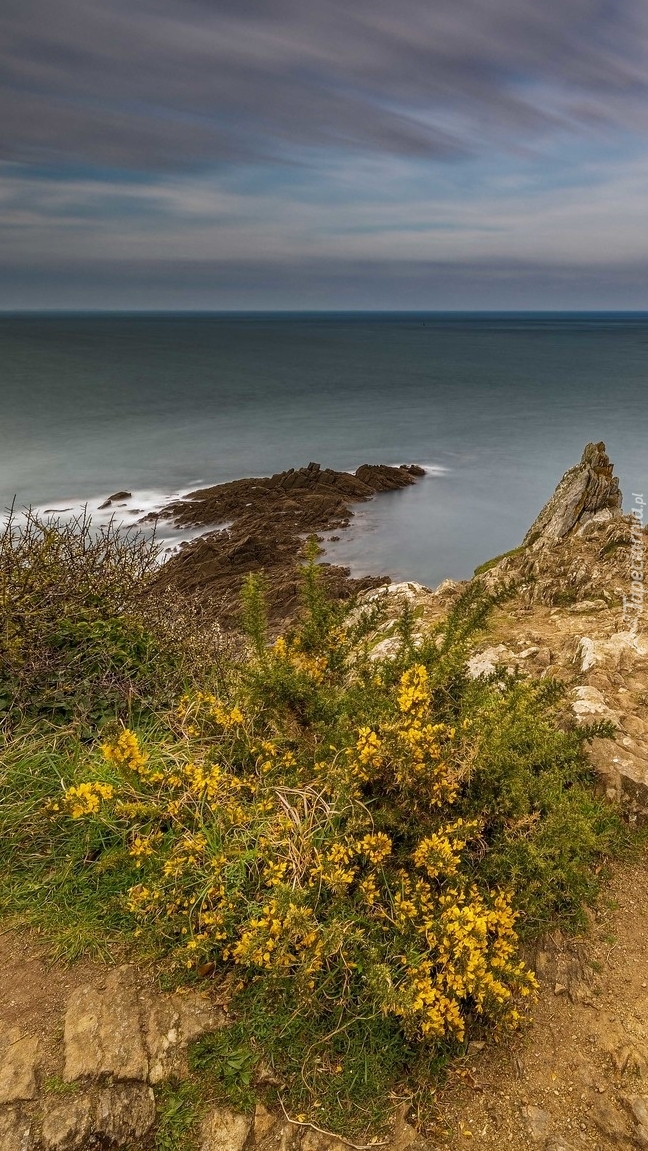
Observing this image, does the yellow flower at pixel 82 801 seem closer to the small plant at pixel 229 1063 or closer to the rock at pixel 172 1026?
the rock at pixel 172 1026

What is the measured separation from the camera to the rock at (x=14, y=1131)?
285 cm

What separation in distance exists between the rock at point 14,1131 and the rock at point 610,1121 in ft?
8.92

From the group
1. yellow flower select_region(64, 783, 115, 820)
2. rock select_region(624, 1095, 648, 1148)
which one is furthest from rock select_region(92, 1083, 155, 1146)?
rock select_region(624, 1095, 648, 1148)

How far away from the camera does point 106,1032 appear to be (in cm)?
324

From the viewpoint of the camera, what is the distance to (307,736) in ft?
15.0

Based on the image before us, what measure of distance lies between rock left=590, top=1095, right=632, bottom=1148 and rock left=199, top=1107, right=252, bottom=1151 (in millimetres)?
1734

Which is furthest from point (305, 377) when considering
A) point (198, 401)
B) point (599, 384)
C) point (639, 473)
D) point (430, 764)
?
point (430, 764)

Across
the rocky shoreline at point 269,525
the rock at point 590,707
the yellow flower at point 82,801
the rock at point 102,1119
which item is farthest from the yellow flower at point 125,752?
the rocky shoreline at point 269,525

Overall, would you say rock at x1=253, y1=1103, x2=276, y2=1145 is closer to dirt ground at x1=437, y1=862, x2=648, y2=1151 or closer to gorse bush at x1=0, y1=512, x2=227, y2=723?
dirt ground at x1=437, y1=862, x2=648, y2=1151

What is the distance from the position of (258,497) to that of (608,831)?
21999mm

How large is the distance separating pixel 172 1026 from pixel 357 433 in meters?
39.2

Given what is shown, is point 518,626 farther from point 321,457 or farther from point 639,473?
point 321,457

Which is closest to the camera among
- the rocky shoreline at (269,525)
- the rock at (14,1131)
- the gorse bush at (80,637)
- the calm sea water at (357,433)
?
the rock at (14,1131)

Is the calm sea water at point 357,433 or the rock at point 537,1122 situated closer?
the rock at point 537,1122
